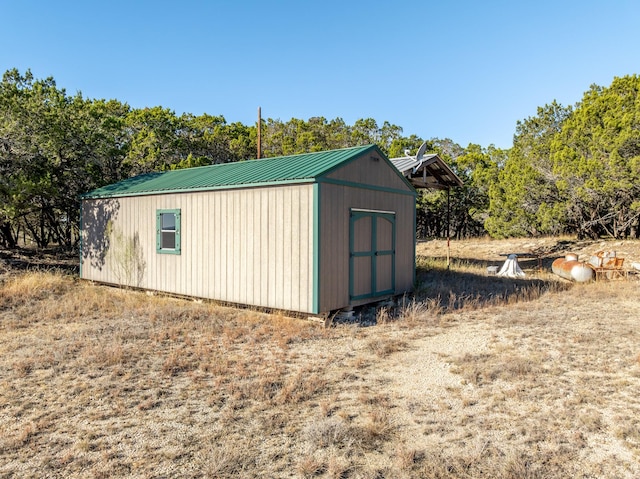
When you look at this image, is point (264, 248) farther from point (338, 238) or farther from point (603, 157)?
point (603, 157)

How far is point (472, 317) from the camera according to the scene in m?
7.86

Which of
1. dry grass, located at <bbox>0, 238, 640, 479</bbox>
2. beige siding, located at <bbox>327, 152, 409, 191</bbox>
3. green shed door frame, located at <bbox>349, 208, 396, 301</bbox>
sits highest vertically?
beige siding, located at <bbox>327, 152, 409, 191</bbox>

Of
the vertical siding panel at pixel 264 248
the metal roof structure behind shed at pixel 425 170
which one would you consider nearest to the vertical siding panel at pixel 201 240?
the vertical siding panel at pixel 264 248

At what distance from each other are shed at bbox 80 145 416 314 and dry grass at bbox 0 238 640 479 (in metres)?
0.81

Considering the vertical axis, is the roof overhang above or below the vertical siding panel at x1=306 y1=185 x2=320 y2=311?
above

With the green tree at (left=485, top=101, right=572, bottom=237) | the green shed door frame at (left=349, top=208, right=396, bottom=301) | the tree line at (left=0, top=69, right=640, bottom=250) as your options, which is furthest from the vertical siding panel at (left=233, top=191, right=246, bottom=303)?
the green tree at (left=485, top=101, right=572, bottom=237)

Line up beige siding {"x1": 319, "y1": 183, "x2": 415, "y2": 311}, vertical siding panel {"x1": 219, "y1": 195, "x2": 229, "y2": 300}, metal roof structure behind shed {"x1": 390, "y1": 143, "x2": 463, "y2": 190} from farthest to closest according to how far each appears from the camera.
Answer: metal roof structure behind shed {"x1": 390, "y1": 143, "x2": 463, "y2": 190}, vertical siding panel {"x1": 219, "y1": 195, "x2": 229, "y2": 300}, beige siding {"x1": 319, "y1": 183, "x2": 415, "y2": 311}

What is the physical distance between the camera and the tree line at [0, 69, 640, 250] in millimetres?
12398

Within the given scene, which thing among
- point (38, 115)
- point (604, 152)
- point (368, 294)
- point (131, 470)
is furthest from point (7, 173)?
point (604, 152)

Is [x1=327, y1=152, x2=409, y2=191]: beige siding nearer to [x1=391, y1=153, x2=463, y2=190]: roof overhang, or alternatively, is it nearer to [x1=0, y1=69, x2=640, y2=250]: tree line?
[x1=391, y1=153, x2=463, y2=190]: roof overhang

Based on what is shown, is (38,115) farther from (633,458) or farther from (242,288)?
(633,458)

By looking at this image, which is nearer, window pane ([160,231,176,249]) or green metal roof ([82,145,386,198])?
green metal roof ([82,145,386,198])

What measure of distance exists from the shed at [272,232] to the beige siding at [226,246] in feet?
0.06

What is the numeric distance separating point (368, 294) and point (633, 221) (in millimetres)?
15058
